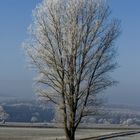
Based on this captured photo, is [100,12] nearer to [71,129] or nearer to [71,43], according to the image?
[71,43]

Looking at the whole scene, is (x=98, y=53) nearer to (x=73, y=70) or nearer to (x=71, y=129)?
(x=73, y=70)

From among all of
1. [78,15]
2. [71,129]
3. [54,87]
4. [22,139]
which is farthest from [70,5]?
[22,139]

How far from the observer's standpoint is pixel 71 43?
30812mm

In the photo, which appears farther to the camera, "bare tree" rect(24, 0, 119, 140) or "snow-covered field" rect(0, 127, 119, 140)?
"snow-covered field" rect(0, 127, 119, 140)

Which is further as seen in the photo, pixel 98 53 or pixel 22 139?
pixel 22 139

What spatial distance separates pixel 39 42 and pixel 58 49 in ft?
4.16

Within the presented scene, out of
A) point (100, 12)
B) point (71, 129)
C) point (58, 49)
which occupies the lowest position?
point (71, 129)

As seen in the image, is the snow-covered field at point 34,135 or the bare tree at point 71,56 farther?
the snow-covered field at point 34,135

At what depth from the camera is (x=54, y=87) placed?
31.6 m

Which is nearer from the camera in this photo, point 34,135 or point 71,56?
point 71,56

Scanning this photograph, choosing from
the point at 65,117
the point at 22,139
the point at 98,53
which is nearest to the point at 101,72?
the point at 98,53

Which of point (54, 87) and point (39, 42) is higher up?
point (39, 42)

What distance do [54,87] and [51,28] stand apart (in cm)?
335

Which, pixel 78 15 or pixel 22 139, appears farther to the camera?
pixel 22 139
